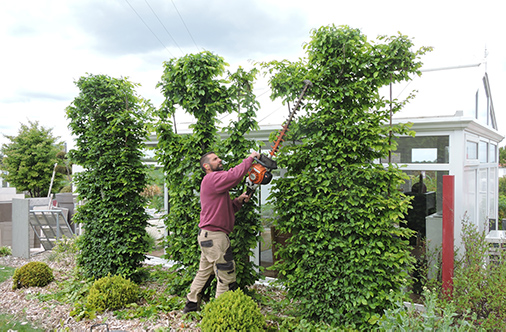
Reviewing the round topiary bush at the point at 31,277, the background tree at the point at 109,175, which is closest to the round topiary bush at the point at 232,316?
the background tree at the point at 109,175

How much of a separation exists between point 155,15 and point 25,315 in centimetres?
770

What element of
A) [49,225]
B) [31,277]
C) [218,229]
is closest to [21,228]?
[49,225]

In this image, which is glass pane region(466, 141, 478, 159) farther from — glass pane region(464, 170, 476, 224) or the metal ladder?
the metal ladder

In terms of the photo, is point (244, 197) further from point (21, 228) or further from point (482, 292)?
point (21, 228)

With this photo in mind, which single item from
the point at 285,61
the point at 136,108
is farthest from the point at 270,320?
the point at 136,108

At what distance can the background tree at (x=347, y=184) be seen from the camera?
12.5 ft

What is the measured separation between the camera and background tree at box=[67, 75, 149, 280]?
5.60 meters

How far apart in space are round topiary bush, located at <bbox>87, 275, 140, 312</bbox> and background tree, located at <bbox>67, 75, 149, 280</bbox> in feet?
2.82

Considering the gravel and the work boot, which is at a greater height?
the work boot

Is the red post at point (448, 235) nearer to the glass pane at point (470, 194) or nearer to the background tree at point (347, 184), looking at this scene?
the background tree at point (347, 184)

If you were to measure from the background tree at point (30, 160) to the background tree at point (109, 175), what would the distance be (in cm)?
1783

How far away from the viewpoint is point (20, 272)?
5852mm

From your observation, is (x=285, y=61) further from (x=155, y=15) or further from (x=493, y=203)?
(x=493, y=203)

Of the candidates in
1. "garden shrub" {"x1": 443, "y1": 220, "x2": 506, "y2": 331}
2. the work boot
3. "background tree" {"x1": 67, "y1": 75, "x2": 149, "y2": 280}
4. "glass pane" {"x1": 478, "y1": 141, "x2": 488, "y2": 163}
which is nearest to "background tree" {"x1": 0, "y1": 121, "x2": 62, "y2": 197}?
"background tree" {"x1": 67, "y1": 75, "x2": 149, "y2": 280}
